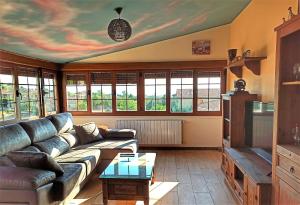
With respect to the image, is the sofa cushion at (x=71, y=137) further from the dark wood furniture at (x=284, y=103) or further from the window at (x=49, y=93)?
the dark wood furniture at (x=284, y=103)

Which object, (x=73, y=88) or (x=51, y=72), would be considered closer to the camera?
(x=51, y=72)

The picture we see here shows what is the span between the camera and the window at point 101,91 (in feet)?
17.3

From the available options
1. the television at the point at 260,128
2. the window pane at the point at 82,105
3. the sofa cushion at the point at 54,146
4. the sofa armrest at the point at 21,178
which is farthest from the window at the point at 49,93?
the television at the point at 260,128

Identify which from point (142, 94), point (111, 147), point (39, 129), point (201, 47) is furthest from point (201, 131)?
point (39, 129)

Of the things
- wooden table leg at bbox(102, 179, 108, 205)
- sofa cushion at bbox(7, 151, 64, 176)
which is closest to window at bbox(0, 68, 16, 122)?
sofa cushion at bbox(7, 151, 64, 176)

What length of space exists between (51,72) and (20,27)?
2.53 m

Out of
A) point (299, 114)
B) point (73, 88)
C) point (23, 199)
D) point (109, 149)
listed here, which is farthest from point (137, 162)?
point (73, 88)

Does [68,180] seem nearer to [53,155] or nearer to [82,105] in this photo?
[53,155]

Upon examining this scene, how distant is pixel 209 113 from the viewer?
509 centimetres

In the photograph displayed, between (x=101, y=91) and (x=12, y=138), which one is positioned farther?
(x=101, y=91)

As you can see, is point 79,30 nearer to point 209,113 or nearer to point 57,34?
point 57,34

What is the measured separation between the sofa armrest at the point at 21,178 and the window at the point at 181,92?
3456 millimetres

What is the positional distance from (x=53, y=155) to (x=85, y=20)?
1995mm

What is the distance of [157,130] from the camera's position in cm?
510
